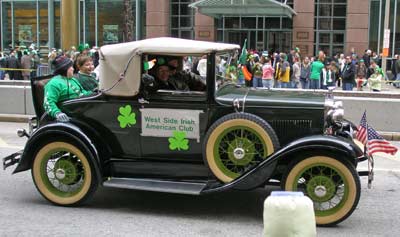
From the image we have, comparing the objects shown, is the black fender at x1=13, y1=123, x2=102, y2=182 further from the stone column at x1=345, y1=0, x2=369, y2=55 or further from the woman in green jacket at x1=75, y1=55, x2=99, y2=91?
the stone column at x1=345, y1=0, x2=369, y2=55

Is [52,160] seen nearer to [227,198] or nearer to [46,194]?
[46,194]

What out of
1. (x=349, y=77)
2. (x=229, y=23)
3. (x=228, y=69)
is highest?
(x=229, y=23)

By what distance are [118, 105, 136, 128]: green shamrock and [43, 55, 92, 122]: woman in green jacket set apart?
63cm

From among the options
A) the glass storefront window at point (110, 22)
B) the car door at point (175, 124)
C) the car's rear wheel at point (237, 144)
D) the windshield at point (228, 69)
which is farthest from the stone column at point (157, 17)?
the car's rear wheel at point (237, 144)

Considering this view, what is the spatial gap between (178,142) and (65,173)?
138 centimetres

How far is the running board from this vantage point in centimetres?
578

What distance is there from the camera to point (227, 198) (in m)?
6.70

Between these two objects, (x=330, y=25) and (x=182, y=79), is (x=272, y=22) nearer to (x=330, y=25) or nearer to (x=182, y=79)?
(x=330, y=25)

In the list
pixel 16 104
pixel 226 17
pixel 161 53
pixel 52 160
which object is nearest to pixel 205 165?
pixel 161 53

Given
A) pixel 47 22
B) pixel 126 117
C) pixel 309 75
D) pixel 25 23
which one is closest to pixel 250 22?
pixel 309 75

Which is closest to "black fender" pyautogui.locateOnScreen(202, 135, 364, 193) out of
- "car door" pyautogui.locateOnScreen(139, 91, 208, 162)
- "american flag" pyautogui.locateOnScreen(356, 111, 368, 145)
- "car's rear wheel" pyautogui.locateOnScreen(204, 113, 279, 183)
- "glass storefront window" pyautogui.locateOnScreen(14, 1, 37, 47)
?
"car's rear wheel" pyautogui.locateOnScreen(204, 113, 279, 183)

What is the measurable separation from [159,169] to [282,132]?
1.45 m

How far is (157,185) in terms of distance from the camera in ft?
19.5

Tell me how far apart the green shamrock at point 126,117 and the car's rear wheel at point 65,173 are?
1.76 ft
